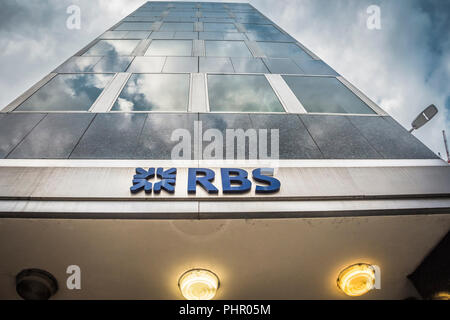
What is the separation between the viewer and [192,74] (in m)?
6.73

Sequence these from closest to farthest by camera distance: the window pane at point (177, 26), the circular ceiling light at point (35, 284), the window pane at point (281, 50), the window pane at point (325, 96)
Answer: the circular ceiling light at point (35, 284), the window pane at point (325, 96), the window pane at point (281, 50), the window pane at point (177, 26)

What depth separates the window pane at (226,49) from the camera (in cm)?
801

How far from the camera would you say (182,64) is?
7297 mm

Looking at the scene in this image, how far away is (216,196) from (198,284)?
5.37 feet

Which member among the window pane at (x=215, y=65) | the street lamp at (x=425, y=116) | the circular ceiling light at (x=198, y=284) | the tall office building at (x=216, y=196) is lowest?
the circular ceiling light at (x=198, y=284)

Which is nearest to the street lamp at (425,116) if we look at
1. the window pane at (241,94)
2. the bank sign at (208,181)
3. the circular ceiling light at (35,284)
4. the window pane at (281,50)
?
the window pane at (241,94)

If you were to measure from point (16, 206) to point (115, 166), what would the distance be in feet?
4.34

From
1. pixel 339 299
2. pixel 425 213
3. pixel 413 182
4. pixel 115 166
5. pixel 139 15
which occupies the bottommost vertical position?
pixel 339 299

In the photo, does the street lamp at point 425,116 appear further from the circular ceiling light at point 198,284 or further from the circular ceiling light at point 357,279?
the circular ceiling light at point 198,284

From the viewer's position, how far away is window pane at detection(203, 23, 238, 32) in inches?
407

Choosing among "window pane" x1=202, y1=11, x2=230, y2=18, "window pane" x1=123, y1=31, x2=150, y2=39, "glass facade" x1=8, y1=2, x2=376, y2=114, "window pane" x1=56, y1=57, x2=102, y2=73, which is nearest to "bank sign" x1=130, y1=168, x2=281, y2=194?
"glass facade" x1=8, y1=2, x2=376, y2=114

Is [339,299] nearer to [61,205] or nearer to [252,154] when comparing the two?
[252,154]

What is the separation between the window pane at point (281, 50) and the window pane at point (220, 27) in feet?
7.20

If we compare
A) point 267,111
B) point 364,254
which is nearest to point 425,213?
point 364,254
